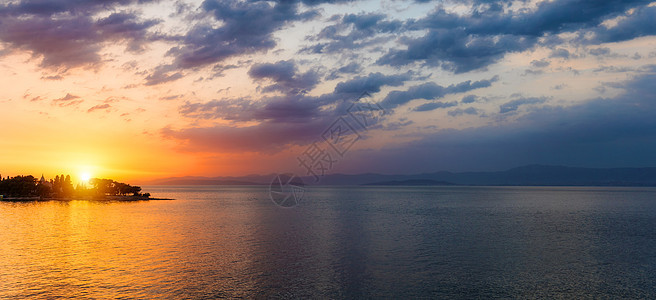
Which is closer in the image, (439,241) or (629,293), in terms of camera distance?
(629,293)

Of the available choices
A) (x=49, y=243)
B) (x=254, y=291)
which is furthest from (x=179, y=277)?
(x=49, y=243)

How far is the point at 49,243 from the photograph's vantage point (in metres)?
75.3

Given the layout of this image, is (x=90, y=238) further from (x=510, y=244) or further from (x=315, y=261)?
(x=510, y=244)

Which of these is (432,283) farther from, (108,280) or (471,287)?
(108,280)

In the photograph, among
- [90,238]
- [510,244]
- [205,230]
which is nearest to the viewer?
[510,244]

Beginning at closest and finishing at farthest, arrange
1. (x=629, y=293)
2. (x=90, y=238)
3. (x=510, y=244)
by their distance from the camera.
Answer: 1. (x=629, y=293)
2. (x=510, y=244)
3. (x=90, y=238)

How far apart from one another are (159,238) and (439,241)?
56.9 metres

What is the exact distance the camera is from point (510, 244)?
245 ft

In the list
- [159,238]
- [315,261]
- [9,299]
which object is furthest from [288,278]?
[159,238]

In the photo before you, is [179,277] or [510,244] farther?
[510,244]

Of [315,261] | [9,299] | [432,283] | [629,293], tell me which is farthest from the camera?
[315,261]

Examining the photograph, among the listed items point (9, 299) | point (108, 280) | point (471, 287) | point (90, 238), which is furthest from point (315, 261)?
point (90, 238)

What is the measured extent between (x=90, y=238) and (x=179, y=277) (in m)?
44.9

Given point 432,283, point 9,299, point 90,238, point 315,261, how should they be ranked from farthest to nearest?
point 90,238, point 315,261, point 432,283, point 9,299
